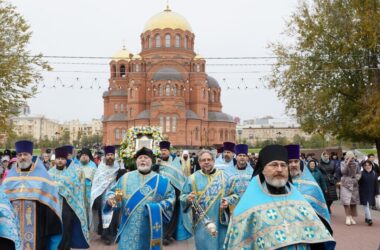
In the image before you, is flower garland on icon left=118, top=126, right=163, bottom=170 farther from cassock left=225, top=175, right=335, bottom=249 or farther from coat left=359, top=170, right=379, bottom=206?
coat left=359, top=170, right=379, bottom=206

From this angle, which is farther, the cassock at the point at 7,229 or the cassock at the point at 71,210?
the cassock at the point at 71,210

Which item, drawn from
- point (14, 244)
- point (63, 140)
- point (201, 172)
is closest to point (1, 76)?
point (201, 172)

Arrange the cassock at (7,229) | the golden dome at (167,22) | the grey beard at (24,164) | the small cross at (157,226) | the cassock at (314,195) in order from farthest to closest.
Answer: the golden dome at (167,22)
the grey beard at (24,164)
the small cross at (157,226)
the cassock at (314,195)
the cassock at (7,229)

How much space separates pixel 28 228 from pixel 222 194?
2.56 m

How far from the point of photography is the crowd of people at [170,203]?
3551 mm

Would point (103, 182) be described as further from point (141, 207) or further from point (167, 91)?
point (167, 91)

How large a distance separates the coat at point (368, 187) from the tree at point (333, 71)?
815cm

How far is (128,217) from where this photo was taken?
17.4 ft

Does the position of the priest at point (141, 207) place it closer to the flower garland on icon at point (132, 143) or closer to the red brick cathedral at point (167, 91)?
the flower garland on icon at point (132, 143)

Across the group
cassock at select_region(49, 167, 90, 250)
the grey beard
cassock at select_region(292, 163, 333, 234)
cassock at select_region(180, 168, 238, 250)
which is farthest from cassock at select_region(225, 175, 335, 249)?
cassock at select_region(49, 167, 90, 250)

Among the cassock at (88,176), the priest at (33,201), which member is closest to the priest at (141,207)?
the priest at (33,201)

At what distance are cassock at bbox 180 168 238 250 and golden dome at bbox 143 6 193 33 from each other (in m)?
56.0

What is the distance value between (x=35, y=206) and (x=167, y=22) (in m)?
56.7

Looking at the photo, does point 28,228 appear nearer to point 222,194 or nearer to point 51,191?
point 51,191
